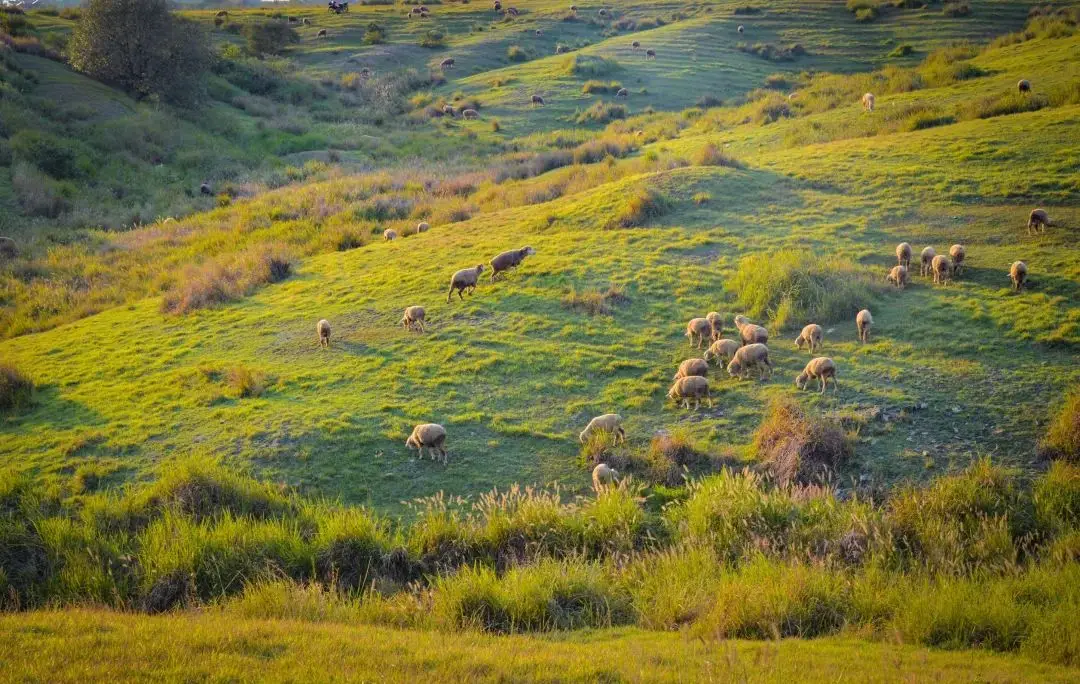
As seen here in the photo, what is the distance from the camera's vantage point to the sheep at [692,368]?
1296 cm

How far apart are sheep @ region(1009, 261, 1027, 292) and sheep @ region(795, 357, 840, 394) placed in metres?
5.58

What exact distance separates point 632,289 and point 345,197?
17442 millimetres

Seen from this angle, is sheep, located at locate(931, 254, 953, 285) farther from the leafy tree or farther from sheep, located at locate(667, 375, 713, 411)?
the leafy tree

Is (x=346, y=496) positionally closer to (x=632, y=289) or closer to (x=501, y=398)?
(x=501, y=398)

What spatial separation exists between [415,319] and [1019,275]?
42.4 ft

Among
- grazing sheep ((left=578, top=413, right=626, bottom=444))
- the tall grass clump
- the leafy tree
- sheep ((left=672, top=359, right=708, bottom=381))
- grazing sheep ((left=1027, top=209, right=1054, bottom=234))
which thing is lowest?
grazing sheep ((left=578, top=413, right=626, bottom=444))

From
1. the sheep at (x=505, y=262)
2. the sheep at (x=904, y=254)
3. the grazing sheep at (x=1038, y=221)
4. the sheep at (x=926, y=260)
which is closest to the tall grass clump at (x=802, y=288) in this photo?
the sheep at (x=904, y=254)

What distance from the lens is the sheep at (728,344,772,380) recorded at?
12.9 m

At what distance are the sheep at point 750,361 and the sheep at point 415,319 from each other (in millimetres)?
6931

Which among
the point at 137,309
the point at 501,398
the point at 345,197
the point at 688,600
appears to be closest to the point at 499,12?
the point at 345,197

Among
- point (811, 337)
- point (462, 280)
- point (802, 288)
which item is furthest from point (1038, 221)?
point (462, 280)

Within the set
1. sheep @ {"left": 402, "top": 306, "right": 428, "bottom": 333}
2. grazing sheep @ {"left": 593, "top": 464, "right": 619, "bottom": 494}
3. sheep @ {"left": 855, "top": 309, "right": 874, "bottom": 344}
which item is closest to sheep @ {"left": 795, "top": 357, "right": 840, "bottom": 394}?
sheep @ {"left": 855, "top": 309, "right": 874, "bottom": 344}

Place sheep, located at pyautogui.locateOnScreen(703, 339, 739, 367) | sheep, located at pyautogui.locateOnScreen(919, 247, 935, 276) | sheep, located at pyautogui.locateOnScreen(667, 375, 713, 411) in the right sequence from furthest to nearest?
sheep, located at pyautogui.locateOnScreen(919, 247, 935, 276) → sheep, located at pyautogui.locateOnScreen(703, 339, 739, 367) → sheep, located at pyautogui.locateOnScreen(667, 375, 713, 411)

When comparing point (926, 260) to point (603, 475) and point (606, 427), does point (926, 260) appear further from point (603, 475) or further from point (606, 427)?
point (603, 475)
